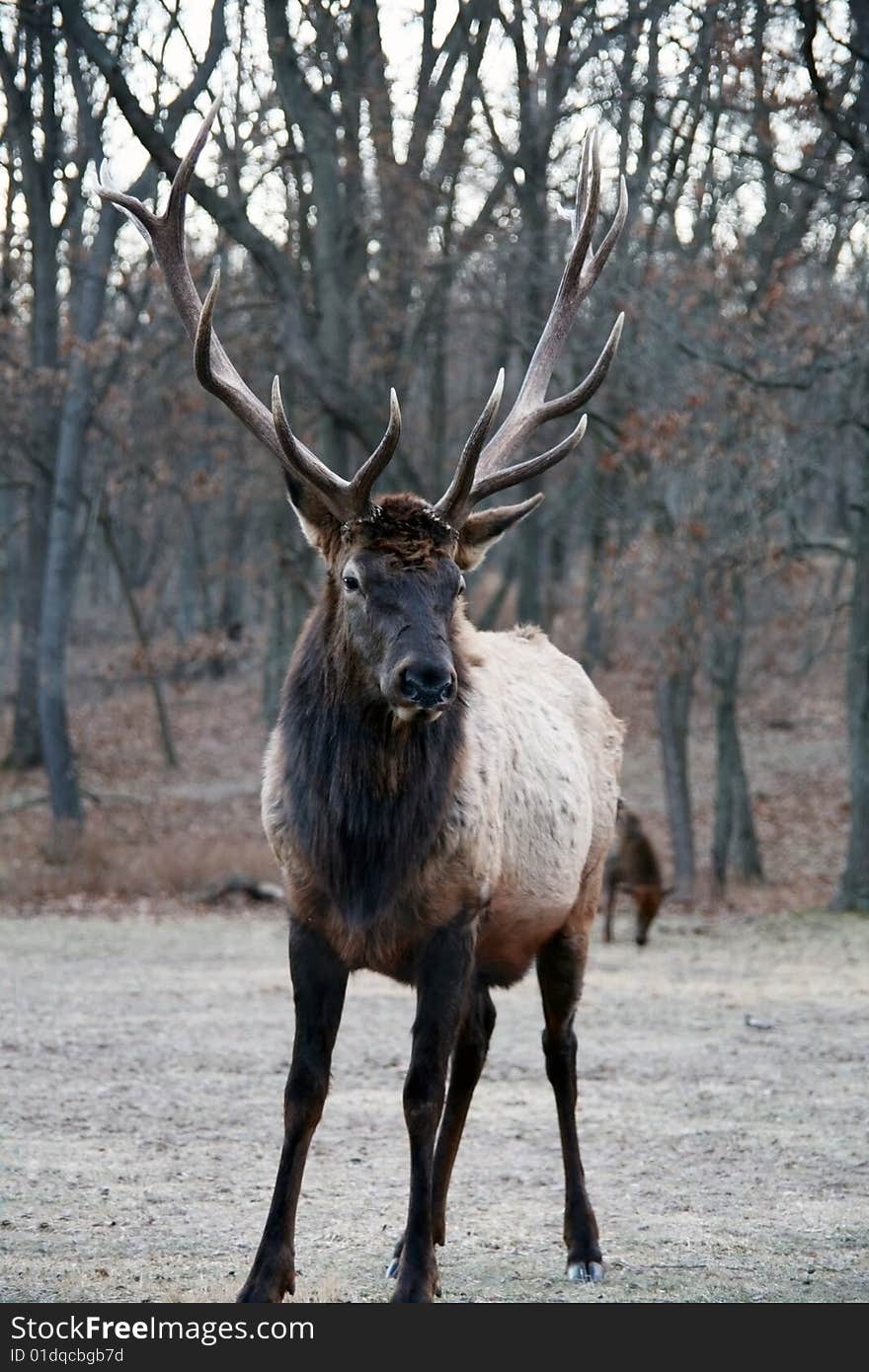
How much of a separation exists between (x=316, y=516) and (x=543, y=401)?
4.84 ft

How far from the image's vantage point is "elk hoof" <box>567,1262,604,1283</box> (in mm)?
5625

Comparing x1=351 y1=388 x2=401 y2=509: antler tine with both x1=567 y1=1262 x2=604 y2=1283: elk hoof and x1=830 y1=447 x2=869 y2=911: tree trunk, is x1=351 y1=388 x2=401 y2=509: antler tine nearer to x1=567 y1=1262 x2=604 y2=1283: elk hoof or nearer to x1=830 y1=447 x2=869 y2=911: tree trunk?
x1=567 y1=1262 x2=604 y2=1283: elk hoof

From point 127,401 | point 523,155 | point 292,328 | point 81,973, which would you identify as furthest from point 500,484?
point 127,401

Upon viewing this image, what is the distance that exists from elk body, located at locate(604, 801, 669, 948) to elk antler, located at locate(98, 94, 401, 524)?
9214 millimetres

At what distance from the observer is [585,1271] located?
5676 millimetres

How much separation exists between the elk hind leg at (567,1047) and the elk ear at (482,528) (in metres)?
1.59

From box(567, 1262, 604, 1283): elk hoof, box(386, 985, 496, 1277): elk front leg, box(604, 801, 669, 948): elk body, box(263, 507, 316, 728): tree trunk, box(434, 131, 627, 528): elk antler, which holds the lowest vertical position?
box(604, 801, 669, 948): elk body

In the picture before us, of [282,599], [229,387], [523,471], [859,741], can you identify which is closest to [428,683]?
[523,471]

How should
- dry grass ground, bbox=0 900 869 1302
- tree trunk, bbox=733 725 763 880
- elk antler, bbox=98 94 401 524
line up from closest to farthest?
elk antler, bbox=98 94 401 524, dry grass ground, bbox=0 900 869 1302, tree trunk, bbox=733 725 763 880

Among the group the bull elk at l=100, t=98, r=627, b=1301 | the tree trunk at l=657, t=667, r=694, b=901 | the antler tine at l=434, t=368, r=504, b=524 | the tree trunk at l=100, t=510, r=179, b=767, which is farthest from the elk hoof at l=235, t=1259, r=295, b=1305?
the tree trunk at l=100, t=510, r=179, b=767

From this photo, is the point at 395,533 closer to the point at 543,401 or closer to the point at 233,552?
the point at 543,401

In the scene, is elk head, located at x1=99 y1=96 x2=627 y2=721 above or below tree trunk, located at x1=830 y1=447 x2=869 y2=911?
above

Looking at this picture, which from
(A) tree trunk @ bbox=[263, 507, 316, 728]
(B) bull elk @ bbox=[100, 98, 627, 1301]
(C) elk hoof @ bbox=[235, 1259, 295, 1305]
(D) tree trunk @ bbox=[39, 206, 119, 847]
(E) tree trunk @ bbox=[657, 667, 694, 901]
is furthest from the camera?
(D) tree trunk @ bbox=[39, 206, 119, 847]

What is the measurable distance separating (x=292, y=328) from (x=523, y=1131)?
1108 centimetres
